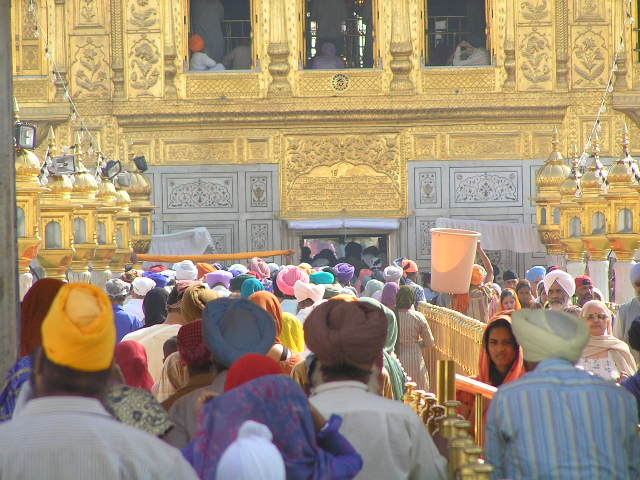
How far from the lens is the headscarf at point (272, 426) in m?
3.19

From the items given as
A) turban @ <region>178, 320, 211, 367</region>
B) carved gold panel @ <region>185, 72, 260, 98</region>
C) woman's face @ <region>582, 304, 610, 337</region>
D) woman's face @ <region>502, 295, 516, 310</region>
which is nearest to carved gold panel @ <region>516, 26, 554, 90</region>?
carved gold panel @ <region>185, 72, 260, 98</region>

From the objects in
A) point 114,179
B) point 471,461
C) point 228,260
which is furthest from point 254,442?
point 228,260

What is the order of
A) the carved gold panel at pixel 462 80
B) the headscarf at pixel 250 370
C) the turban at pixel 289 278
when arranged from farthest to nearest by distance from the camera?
1. the carved gold panel at pixel 462 80
2. the turban at pixel 289 278
3. the headscarf at pixel 250 370

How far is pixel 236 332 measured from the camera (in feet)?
14.3

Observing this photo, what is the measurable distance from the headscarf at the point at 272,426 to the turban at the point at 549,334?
0.98 meters

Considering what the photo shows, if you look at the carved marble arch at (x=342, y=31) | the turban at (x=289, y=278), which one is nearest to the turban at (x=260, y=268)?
the turban at (x=289, y=278)

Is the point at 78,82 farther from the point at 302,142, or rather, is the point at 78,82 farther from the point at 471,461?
the point at 471,461

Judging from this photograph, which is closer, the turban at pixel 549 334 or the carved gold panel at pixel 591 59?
the turban at pixel 549 334

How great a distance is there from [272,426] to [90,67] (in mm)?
20403

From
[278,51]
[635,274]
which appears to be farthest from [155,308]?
[278,51]

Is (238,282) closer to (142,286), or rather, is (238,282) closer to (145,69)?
(142,286)

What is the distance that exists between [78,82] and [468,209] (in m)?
7.21

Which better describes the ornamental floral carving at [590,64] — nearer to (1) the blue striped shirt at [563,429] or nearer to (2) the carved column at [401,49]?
(2) the carved column at [401,49]

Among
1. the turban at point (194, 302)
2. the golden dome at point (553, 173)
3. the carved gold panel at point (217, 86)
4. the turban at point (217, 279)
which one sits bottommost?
the turban at point (217, 279)
